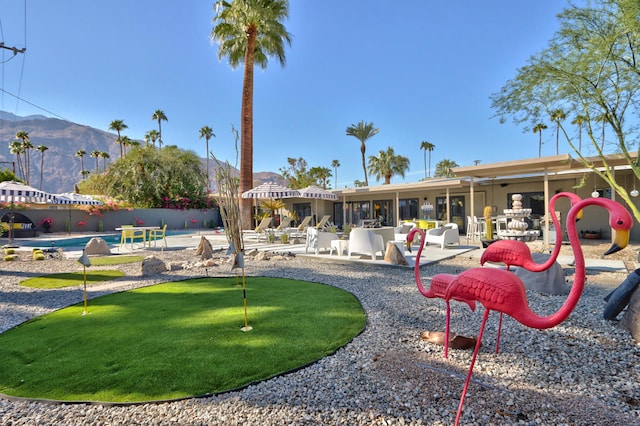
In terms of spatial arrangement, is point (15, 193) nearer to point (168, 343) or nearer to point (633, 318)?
point (168, 343)

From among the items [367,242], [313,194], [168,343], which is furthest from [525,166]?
[168,343]

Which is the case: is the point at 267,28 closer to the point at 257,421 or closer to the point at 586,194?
the point at 586,194

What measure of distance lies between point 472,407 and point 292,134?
45.1 meters

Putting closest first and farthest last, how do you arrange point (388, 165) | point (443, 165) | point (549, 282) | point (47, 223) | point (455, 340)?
point (455, 340) → point (549, 282) → point (47, 223) → point (388, 165) → point (443, 165)

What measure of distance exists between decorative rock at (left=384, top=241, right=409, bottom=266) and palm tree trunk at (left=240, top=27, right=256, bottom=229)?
9784mm

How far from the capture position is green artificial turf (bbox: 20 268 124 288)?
6.62 meters

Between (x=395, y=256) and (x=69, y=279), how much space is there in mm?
7551

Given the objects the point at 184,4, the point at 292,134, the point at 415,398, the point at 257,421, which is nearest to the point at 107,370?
the point at 257,421

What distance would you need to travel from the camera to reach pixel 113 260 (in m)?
9.59

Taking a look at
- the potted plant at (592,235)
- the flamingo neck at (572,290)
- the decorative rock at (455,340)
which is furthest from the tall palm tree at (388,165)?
the flamingo neck at (572,290)

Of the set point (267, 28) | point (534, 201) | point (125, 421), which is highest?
point (267, 28)

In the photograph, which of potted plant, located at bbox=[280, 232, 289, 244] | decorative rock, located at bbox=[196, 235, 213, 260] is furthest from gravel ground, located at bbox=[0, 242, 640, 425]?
potted plant, located at bbox=[280, 232, 289, 244]

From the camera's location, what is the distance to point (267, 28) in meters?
16.9

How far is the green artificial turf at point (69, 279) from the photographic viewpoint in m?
6.62
